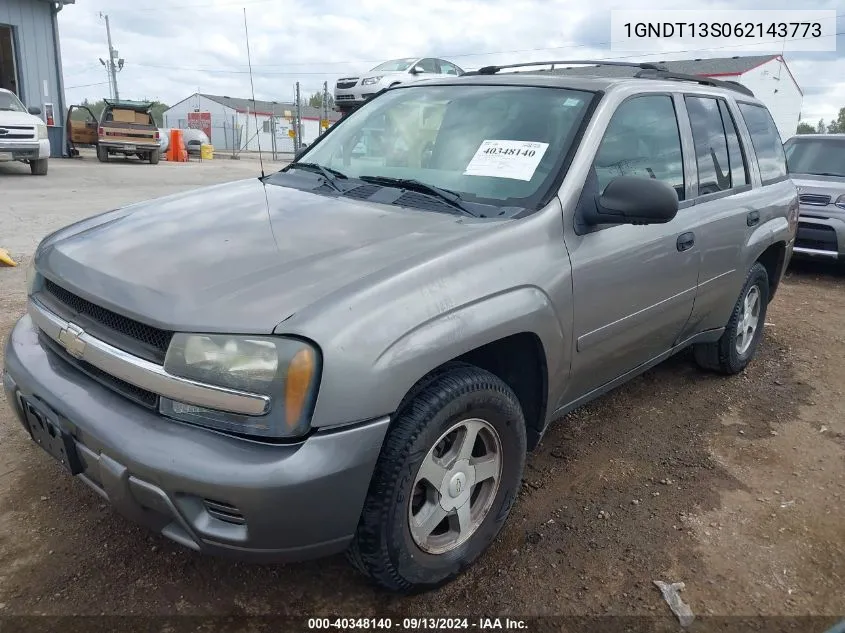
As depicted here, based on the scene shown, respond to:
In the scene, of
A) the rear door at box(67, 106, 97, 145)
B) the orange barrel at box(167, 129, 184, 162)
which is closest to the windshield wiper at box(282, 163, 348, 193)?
the rear door at box(67, 106, 97, 145)

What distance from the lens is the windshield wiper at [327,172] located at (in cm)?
298

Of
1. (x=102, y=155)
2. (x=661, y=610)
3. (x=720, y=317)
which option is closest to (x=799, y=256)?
(x=720, y=317)

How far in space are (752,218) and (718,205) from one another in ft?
1.53

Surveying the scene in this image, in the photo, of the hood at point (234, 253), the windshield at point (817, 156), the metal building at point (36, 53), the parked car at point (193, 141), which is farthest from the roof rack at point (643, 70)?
the parked car at point (193, 141)

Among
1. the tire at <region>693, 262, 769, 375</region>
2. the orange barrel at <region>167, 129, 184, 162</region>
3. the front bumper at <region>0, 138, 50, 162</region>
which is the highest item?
the orange barrel at <region>167, 129, 184, 162</region>

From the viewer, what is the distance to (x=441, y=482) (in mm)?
2217

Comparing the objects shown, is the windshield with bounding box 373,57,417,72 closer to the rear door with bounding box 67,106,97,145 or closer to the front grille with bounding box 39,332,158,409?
the rear door with bounding box 67,106,97,145

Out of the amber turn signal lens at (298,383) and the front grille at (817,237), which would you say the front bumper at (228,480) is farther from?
the front grille at (817,237)

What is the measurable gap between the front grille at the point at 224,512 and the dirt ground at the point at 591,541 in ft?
1.83

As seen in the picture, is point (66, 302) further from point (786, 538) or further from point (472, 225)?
point (786, 538)

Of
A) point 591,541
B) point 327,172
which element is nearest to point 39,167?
point 327,172

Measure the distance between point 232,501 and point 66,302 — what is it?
105 cm

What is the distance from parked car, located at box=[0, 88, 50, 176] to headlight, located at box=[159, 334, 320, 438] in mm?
14365

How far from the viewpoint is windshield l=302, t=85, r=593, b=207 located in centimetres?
268
